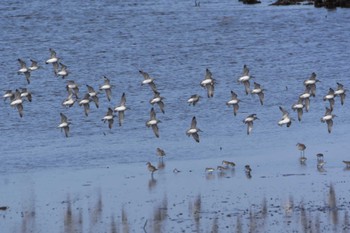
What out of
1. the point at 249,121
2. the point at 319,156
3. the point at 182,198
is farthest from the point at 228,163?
the point at 182,198

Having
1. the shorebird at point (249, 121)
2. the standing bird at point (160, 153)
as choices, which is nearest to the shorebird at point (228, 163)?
the shorebird at point (249, 121)

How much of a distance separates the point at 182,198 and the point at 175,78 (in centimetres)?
2318

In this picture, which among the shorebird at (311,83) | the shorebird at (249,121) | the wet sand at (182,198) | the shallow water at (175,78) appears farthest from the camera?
the shallow water at (175,78)

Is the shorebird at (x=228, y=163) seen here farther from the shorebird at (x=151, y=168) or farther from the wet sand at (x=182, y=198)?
the shorebird at (x=151, y=168)

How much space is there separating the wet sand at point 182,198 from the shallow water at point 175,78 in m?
0.17

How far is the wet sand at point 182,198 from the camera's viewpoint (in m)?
29.4

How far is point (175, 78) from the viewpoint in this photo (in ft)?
180

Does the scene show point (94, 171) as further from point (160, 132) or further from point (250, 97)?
point (250, 97)

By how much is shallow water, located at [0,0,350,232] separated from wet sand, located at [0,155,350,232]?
6.8 inches

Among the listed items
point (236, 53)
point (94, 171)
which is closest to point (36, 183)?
point (94, 171)

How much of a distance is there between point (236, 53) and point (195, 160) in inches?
1089

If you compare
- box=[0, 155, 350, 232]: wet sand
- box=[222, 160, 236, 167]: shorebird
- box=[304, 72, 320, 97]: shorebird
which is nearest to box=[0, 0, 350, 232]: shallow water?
box=[0, 155, 350, 232]: wet sand

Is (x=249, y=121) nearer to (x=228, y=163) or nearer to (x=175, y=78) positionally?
(x=228, y=163)

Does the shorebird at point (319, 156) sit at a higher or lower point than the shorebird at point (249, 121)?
lower
